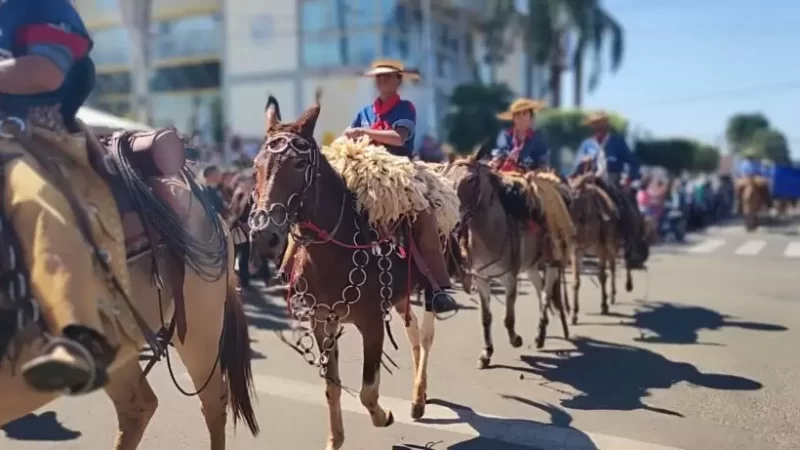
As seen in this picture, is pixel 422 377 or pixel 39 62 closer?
pixel 39 62

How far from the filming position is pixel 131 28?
97.5ft

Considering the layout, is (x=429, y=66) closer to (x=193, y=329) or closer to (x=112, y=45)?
(x=112, y=45)

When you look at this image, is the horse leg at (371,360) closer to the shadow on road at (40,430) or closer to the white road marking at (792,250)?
the shadow on road at (40,430)

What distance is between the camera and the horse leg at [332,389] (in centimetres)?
480

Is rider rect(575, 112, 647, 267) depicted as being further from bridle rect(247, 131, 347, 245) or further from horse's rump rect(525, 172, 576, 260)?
bridle rect(247, 131, 347, 245)

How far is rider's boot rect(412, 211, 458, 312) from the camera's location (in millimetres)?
5125

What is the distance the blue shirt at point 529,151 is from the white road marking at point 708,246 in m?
11.7

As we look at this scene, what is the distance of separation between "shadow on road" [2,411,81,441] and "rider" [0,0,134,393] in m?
2.59

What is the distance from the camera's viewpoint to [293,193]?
4164 millimetres

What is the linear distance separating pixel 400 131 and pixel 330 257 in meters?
1.23

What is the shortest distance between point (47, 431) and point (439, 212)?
331 centimetres

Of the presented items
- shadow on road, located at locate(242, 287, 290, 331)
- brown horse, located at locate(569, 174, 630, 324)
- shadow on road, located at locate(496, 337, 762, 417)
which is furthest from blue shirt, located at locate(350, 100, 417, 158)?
brown horse, located at locate(569, 174, 630, 324)

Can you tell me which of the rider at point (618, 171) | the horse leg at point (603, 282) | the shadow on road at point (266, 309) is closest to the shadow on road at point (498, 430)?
the shadow on road at point (266, 309)

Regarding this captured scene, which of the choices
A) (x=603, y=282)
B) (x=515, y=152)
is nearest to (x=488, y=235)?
(x=515, y=152)
